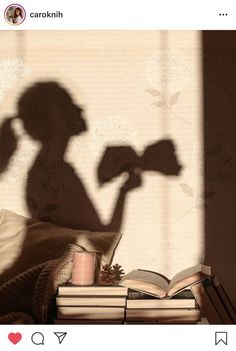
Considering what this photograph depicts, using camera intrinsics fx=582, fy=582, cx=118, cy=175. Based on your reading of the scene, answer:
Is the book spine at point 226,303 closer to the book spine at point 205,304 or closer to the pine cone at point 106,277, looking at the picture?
the book spine at point 205,304

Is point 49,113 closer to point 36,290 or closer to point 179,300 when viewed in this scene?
point 36,290

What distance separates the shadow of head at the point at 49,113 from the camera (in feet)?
8.17

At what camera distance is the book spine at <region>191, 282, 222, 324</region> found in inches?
71.4

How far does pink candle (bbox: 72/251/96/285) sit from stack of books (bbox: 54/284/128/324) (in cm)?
9

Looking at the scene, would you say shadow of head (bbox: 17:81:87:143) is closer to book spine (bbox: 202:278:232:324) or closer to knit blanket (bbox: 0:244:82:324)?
knit blanket (bbox: 0:244:82:324)

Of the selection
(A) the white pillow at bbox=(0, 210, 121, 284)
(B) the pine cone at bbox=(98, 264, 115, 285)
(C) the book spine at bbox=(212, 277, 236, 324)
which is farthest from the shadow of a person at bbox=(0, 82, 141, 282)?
(C) the book spine at bbox=(212, 277, 236, 324)

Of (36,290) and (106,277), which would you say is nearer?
(36,290)

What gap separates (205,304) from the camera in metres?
1.82
